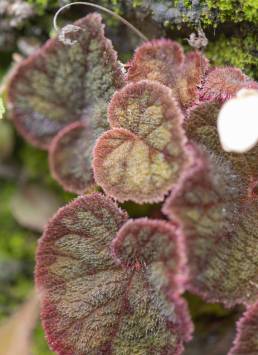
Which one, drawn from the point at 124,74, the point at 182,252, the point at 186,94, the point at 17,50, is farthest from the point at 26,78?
the point at 182,252

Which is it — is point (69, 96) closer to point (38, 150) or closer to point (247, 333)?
point (38, 150)

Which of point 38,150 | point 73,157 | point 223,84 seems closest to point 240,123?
point 223,84

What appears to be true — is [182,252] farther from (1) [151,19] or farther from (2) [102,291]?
(1) [151,19]

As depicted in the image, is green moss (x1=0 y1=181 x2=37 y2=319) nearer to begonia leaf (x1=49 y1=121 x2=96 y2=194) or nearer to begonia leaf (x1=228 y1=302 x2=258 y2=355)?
begonia leaf (x1=49 y1=121 x2=96 y2=194)

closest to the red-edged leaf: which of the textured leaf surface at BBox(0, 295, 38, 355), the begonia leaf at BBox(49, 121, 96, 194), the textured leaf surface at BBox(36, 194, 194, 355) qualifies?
the textured leaf surface at BBox(36, 194, 194, 355)

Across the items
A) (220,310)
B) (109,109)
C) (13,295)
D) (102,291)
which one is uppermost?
(109,109)

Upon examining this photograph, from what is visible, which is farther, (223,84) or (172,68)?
(172,68)

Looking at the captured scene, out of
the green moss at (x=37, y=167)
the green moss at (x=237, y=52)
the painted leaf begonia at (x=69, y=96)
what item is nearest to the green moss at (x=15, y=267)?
the green moss at (x=37, y=167)
